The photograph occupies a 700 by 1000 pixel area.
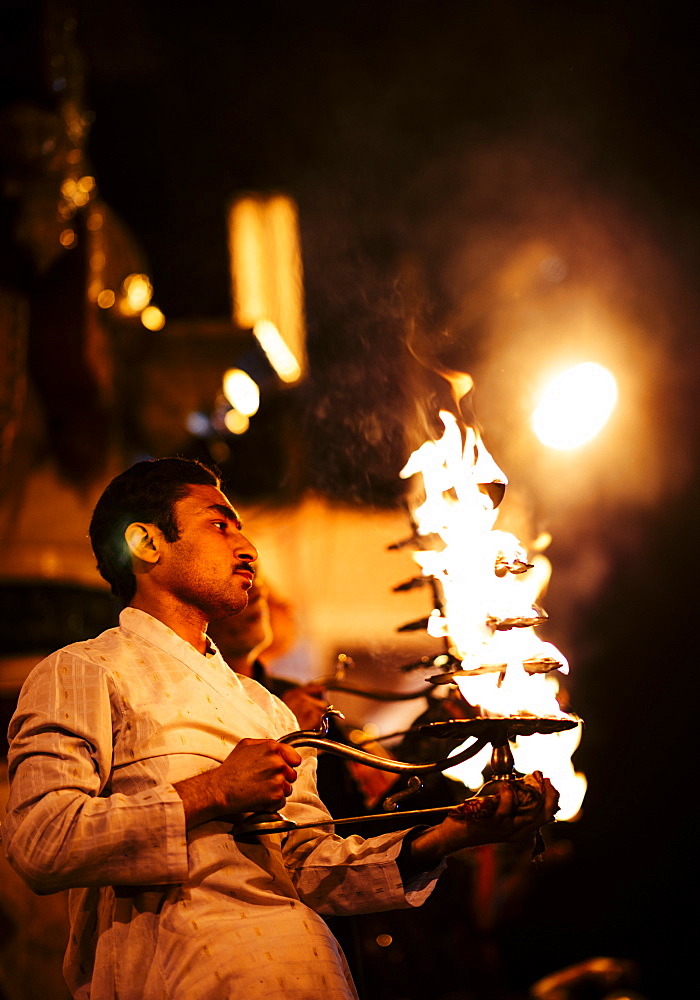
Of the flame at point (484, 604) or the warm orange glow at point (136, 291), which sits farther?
the warm orange glow at point (136, 291)

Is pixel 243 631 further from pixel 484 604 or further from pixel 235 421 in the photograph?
pixel 235 421

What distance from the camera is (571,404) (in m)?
3.98

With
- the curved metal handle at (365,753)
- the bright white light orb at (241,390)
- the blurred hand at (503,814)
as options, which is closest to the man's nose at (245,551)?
the curved metal handle at (365,753)

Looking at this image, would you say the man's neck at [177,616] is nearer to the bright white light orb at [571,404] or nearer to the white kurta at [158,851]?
the white kurta at [158,851]

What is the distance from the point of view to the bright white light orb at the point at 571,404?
3.97 metres

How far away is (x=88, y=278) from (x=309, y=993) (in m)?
4.98

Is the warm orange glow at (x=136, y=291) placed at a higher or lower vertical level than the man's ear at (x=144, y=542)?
higher

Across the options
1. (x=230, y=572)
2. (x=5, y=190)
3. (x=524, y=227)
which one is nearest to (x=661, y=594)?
(x=524, y=227)

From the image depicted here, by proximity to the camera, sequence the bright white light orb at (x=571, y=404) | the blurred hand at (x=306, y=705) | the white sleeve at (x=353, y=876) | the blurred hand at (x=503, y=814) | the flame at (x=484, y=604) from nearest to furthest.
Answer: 1. the blurred hand at (x=503, y=814)
2. the white sleeve at (x=353, y=876)
3. the flame at (x=484, y=604)
4. the blurred hand at (x=306, y=705)
5. the bright white light orb at (x=571, y=404)

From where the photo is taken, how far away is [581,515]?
29.6 ft

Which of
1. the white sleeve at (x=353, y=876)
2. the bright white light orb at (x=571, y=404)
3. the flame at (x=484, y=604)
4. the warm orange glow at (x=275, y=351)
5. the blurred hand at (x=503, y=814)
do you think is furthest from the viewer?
the warm orange glow at (x=275, y=351)

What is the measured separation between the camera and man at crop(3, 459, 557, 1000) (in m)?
1.91

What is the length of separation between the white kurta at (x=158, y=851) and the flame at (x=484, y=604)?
1.64 feet

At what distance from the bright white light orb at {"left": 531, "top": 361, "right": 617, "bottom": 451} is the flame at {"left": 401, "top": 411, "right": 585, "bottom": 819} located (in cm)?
88
